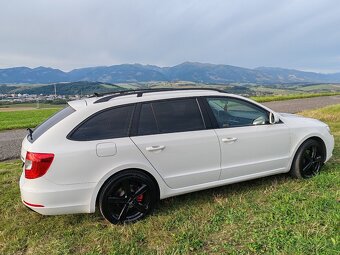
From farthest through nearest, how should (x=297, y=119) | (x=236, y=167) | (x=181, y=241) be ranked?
1. (x=297, y=119)
2. (x=236, y=167)
3. (x=181, y=241)

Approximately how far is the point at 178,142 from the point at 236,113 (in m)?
1.18

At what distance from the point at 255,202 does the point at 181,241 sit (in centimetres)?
141

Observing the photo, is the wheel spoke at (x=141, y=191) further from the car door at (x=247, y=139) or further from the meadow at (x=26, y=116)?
the meadow at (x=26, y=116)

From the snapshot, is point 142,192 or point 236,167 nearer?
point 142,192

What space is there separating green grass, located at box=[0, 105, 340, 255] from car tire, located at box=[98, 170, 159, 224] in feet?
0.46

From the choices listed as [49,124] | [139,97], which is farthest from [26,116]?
[139,97]

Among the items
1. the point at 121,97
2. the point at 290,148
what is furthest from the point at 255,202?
the point at 121,97

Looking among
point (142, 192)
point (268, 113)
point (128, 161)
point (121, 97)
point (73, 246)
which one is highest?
point (121, 97)

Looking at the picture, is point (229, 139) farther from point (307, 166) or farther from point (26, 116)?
point (26, 116)

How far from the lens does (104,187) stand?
3.59 meters

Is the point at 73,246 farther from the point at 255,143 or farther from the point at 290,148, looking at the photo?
the point at 290,148

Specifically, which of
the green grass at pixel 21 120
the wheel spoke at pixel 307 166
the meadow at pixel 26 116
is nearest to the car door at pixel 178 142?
the wheel spoke at pixel 307 166

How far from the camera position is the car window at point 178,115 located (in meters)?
3.99

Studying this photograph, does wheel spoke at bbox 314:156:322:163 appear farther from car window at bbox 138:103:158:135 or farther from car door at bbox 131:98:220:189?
car window at bbox 138:103:158:135
